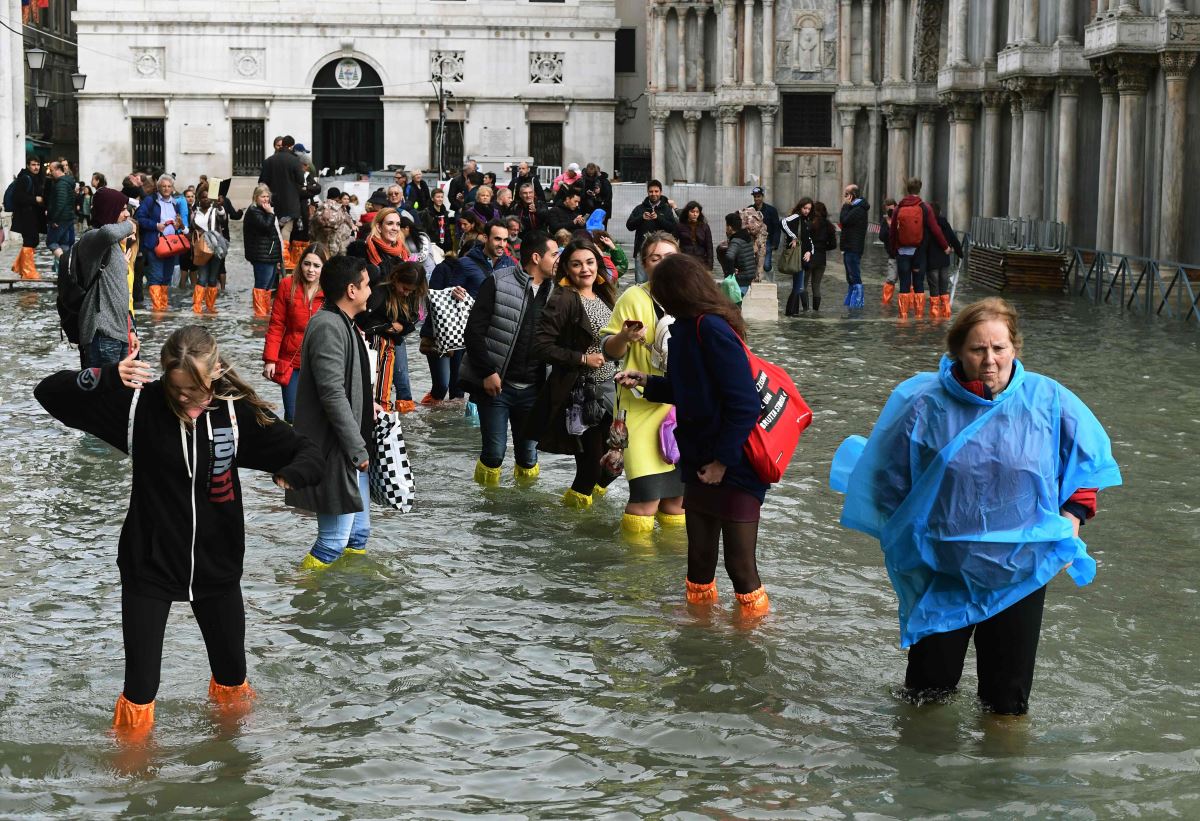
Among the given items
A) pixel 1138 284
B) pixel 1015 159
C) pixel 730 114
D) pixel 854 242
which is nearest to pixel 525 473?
pixel 1138 284

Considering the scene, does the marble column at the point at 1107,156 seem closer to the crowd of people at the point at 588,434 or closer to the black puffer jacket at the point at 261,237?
the black puffer jacket at the point at 261,237

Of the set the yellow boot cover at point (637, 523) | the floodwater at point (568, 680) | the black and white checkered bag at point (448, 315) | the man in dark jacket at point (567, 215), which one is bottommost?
the floodwater at point (568, 680)

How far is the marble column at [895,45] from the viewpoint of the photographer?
41062 mm

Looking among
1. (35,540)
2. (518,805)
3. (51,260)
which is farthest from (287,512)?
(51,260)

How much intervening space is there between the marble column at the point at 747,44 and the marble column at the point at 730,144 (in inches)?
32.2

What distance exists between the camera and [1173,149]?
23344 millimetres

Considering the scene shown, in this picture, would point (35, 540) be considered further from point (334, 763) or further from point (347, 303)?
point (334, 763)

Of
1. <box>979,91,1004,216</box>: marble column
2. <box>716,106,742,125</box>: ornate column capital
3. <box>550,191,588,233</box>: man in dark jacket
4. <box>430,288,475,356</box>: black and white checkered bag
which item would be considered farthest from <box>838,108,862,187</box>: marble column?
<box>430,288,475,356</box>: black and white checkered bag

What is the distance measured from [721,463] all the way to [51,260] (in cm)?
2638

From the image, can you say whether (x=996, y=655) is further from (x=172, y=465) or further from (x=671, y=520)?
(x=671, y=520)

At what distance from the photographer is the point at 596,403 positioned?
9891 mm

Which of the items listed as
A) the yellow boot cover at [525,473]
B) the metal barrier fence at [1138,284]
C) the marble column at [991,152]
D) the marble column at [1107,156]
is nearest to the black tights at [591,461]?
the yellow boot cover at [525,473]

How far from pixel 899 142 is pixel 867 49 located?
4235 millimetres

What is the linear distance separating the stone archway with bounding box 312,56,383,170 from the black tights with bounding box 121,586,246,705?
49269mm
